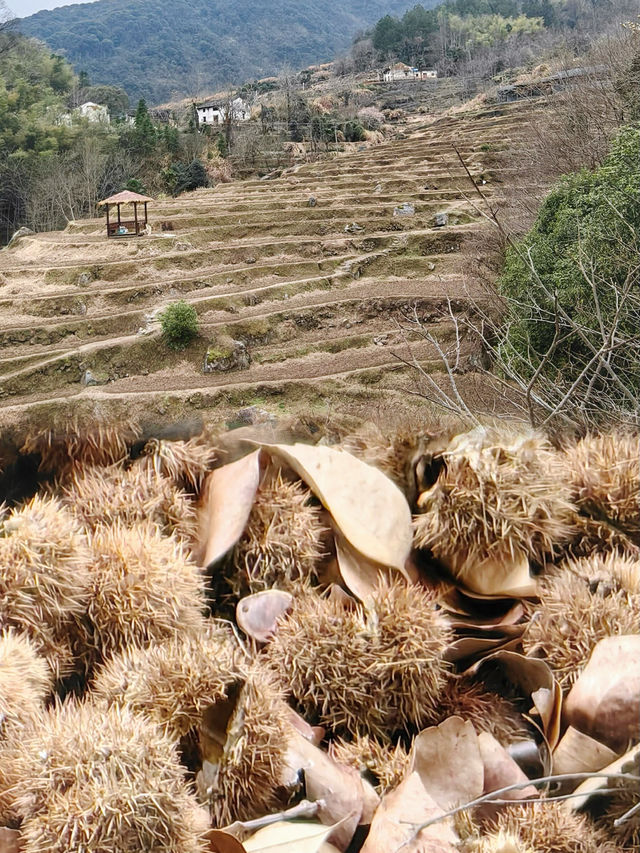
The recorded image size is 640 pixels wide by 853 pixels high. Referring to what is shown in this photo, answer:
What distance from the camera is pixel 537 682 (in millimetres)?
691

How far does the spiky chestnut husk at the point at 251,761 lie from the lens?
0.57m

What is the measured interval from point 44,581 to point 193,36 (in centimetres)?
14372

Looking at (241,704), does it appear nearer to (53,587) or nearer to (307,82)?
(53,587)

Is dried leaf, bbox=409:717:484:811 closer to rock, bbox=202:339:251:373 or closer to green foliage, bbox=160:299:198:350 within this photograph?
rock, bbox=202:339:251:373

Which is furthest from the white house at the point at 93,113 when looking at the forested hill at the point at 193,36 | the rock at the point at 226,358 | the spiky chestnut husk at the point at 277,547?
the spiky chestnut husk at the point at 277,547

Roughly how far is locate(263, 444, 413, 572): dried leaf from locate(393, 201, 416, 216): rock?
24.4 metres

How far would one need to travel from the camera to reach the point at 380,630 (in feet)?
2.15

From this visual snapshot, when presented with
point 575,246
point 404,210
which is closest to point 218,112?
point 404,210

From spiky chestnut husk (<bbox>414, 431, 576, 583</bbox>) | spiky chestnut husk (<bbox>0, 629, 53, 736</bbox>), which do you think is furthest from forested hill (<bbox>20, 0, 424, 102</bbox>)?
spiky chestnut husk (<bbox>0, 629, 53, 736</bbox>)

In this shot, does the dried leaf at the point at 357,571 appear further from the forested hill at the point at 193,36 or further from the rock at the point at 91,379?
the forested hill at the point at 193,36

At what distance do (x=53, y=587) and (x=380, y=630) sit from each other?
1.02ft

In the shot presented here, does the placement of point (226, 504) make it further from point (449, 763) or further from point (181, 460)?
point (449, 763)

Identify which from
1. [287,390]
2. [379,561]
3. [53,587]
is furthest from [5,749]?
[287,390]

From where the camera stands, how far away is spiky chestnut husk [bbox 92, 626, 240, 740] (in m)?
0.59
